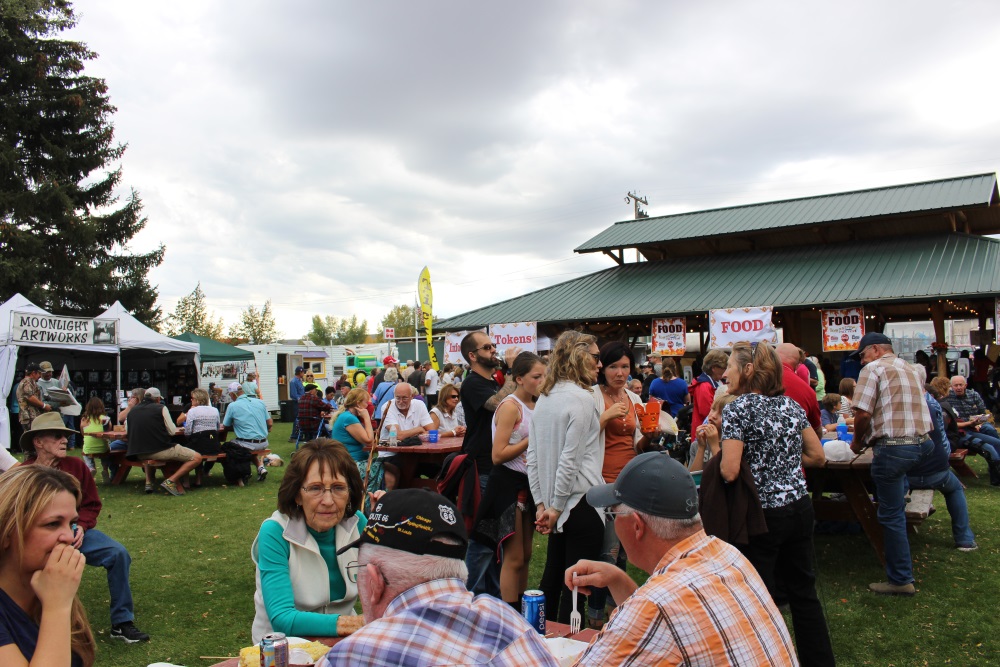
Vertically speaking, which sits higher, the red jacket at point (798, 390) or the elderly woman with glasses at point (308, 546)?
the red jacket at point (798, 390)

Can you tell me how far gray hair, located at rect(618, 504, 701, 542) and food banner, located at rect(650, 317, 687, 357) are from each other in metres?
16.9

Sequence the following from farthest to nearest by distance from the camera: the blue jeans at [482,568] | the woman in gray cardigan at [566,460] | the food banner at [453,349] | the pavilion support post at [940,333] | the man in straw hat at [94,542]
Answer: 1. the food banner at [453,349]
2. the pavilion support post at [940,333]
3. the man in straw hat at [94,542]
4. the blue jeans at [482,568]
5. the woman in gray cardigan at [566,460]

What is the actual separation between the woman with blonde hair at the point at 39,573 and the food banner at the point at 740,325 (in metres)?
15.2

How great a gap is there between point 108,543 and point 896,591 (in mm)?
5930

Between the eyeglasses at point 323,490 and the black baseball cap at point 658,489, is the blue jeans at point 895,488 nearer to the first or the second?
the black baseball cap at point 658,489

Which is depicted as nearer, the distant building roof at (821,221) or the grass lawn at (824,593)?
the grass lawn at (824,593)

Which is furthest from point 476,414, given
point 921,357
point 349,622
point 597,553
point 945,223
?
point 945,223

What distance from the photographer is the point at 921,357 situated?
55.6 feet

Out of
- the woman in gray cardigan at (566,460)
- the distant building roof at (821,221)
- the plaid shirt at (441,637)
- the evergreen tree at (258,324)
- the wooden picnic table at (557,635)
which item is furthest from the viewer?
the evergreen tree at (258,324)

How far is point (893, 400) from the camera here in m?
4.98

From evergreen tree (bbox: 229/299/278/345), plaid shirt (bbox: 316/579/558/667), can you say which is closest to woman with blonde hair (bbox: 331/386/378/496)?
plaid shirt (bbox: 316/579/558/667)

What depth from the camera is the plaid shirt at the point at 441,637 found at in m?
1.54

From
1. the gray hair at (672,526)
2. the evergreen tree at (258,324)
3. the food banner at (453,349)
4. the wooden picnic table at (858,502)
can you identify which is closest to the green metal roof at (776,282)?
the food banner at (453,349)

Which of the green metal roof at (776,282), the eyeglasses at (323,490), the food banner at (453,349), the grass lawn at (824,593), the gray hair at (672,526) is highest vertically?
the green metal roof at (776,282)
